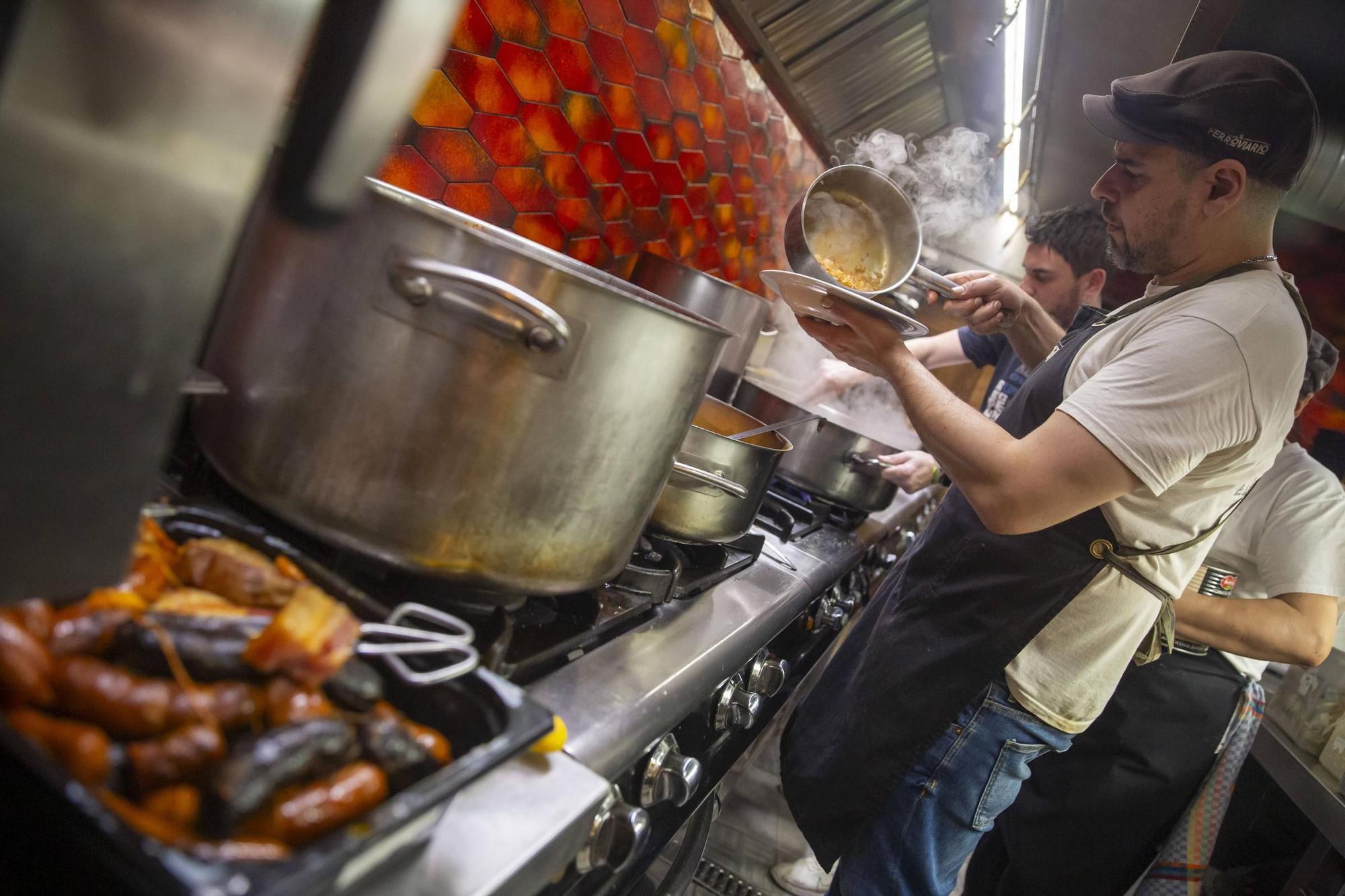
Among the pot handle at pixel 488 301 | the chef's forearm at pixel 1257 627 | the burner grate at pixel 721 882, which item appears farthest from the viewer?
the burner grate at pixel 721 882

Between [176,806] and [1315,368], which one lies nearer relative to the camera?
[176,806]

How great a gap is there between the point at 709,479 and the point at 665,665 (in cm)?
32

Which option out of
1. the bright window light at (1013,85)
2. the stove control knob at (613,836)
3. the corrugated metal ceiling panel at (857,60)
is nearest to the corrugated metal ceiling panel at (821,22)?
the corrugated metal ceiling panel at (857,60)

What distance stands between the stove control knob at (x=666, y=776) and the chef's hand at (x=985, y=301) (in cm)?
135

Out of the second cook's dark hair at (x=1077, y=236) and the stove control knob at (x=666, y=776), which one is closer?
the stove control knob at (x=666, y=776)

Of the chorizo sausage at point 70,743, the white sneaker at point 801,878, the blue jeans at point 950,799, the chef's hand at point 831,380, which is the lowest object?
the white sneaker at point 801,878

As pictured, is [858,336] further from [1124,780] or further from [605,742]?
[1124,780]

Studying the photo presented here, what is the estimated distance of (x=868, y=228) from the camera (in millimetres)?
1986

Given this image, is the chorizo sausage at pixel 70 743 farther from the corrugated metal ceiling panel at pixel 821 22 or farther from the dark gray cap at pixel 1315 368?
the corrugated metal ceiling panel at pixel 821 22

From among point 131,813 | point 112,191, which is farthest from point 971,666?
point 112,191

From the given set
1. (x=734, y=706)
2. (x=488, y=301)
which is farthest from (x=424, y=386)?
(x=734, y=706)

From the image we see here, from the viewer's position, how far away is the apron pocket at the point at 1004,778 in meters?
1.71

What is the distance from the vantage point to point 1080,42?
2438mm

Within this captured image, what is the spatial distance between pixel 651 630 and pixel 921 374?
0.73m
